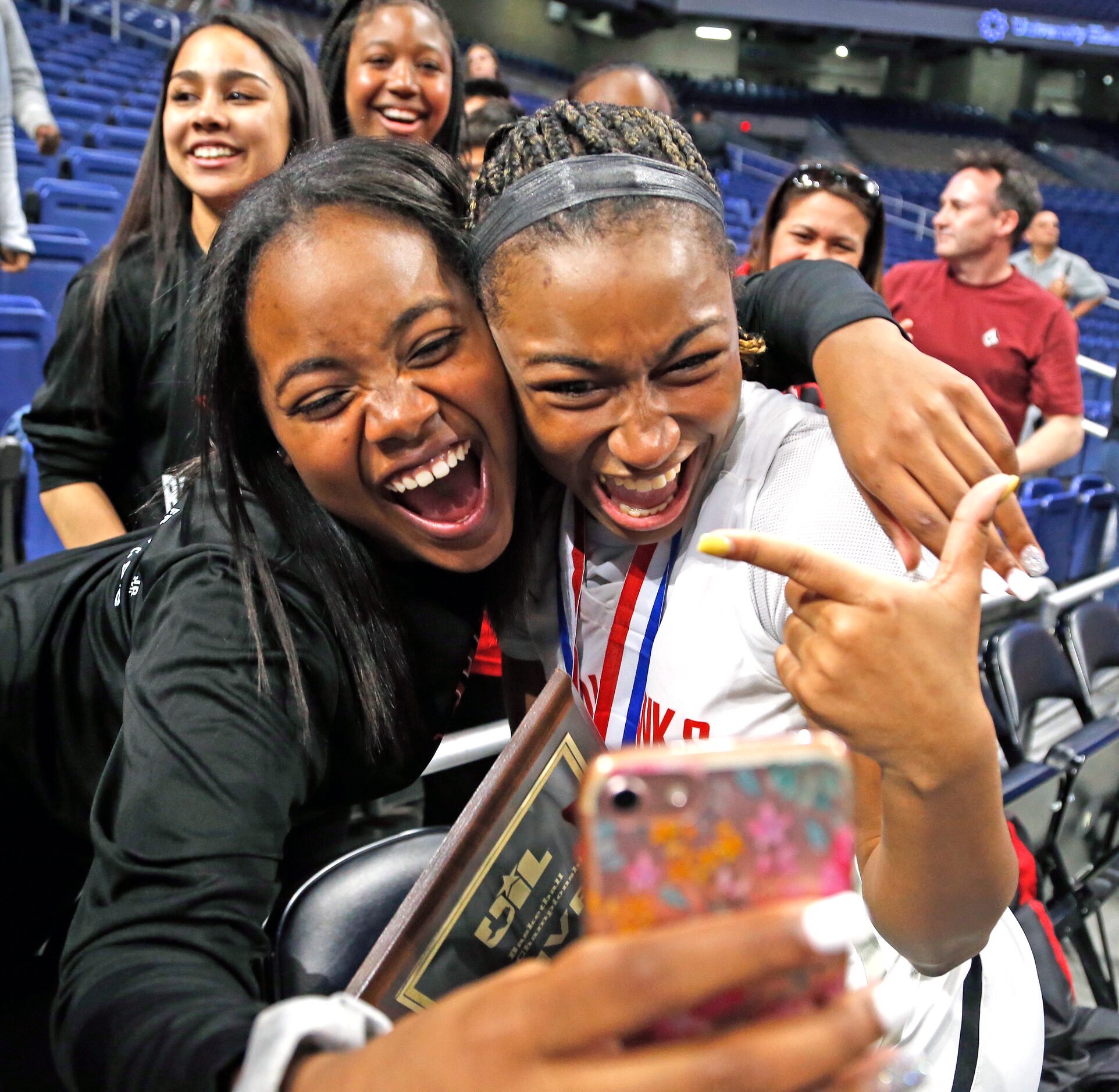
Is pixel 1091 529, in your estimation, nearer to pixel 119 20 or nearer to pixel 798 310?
pixel 798 310

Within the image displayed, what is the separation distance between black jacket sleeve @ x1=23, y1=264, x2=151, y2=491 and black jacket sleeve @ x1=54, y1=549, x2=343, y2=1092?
856mm

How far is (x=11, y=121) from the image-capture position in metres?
3.19

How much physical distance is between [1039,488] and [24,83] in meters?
4.42

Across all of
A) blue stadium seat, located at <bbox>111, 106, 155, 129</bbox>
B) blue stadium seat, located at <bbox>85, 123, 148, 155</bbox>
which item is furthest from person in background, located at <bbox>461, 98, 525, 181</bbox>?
blue stadium seat, located at <bbox>111, 106, 155, 129</bbox>

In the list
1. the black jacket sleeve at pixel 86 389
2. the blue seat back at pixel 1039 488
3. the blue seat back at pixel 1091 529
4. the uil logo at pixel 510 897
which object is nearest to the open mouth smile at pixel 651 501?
the uil logo at pixel 510 897

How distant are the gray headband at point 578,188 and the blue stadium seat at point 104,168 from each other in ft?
17.5

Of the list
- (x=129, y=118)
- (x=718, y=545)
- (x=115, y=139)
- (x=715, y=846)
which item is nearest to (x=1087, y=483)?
(x=718, y=545)

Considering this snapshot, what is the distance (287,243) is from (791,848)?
2.62ft

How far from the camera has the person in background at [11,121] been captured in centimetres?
312

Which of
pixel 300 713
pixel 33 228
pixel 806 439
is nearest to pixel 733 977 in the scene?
pixel 300 713

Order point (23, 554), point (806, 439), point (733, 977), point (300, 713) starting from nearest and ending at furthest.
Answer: point (733, 977) → point (300, 713) → point (806, 439) → point (23, 554)

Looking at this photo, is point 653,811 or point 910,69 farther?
point 910,69

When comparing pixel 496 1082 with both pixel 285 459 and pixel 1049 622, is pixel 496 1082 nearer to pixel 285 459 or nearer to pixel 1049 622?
pixel 285 459

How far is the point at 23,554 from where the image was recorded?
2504 millimetres
